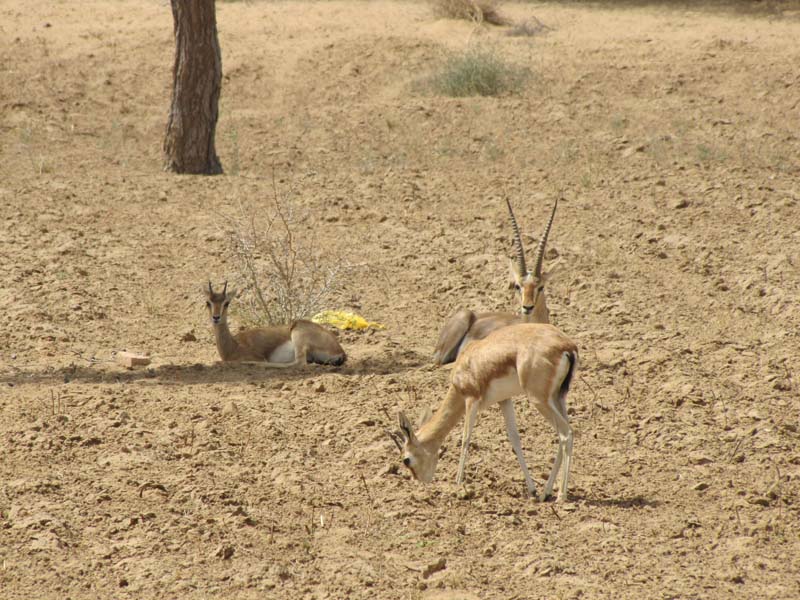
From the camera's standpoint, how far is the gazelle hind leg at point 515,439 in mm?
6375

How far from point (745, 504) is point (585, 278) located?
478 cm

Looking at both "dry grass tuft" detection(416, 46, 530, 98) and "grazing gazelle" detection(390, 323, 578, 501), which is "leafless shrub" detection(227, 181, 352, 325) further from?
"dry grass tuft" detection(416, 46, 530, 98)

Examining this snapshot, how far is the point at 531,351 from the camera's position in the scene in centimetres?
619

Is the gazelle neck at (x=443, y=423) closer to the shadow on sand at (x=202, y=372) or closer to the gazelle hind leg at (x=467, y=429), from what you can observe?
the gazelle hind leg at (x=467, y=429)

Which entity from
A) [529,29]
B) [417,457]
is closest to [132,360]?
[417,457]

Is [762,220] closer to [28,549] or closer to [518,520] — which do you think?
[518,520]

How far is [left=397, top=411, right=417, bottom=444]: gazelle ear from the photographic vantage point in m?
6.44

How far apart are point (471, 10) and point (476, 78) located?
14.2 feet

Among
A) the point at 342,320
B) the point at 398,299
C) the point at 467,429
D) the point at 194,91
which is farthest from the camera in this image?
the point at 194,91

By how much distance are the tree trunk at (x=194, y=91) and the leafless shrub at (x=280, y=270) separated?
79.2 inches

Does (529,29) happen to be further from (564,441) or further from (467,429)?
(564,441)

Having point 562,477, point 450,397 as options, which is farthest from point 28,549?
point 562,477

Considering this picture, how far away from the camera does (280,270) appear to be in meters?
9.54

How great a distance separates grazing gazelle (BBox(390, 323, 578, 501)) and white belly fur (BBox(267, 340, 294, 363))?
2.60 meters
